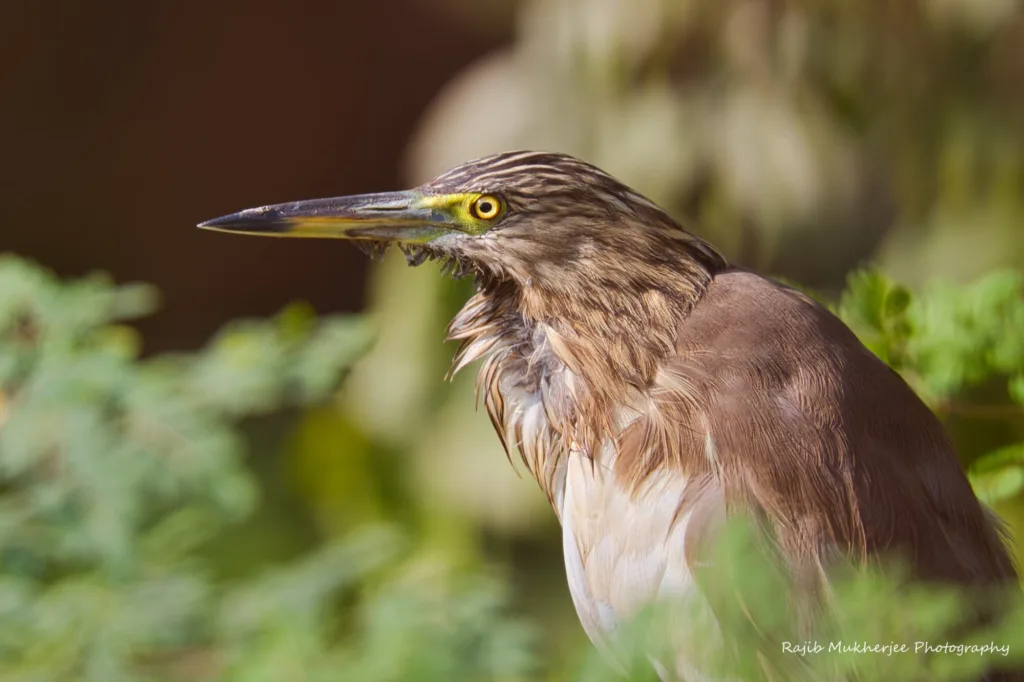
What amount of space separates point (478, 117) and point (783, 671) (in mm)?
2854

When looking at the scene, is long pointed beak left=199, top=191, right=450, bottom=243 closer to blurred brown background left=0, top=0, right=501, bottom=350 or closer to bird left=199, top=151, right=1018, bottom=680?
bird left=199, top=151, right=1018, bottom=680

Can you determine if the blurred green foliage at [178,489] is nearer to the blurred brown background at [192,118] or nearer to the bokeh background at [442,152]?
the bokeh background at [442,152]

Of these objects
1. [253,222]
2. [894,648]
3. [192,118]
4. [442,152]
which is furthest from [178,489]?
[192,118]

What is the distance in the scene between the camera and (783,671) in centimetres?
110

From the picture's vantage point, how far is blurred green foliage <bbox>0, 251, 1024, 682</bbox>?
144 cm

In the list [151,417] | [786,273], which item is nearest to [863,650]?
[151,417]

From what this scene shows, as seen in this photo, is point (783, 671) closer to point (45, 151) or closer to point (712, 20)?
point (712, 20)

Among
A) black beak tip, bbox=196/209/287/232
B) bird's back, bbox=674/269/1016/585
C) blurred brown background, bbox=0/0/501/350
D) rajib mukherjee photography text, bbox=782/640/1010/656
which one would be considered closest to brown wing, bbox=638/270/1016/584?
bird's back, bbox=674/269/1016/585

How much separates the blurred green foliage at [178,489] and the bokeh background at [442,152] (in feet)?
0.63

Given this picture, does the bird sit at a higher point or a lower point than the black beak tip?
lower

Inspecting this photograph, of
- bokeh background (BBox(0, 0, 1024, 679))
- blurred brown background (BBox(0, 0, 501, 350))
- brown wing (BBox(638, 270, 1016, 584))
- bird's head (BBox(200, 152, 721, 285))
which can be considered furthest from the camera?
blurred brown background (BBox(0, 0, 501, 350))

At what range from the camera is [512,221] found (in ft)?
4.69

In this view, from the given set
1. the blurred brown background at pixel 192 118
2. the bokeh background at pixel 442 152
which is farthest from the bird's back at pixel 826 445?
the blurred brown background at pixel 192 118

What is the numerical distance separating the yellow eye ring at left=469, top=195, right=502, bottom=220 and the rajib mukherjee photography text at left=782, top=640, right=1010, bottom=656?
0.62 metres
